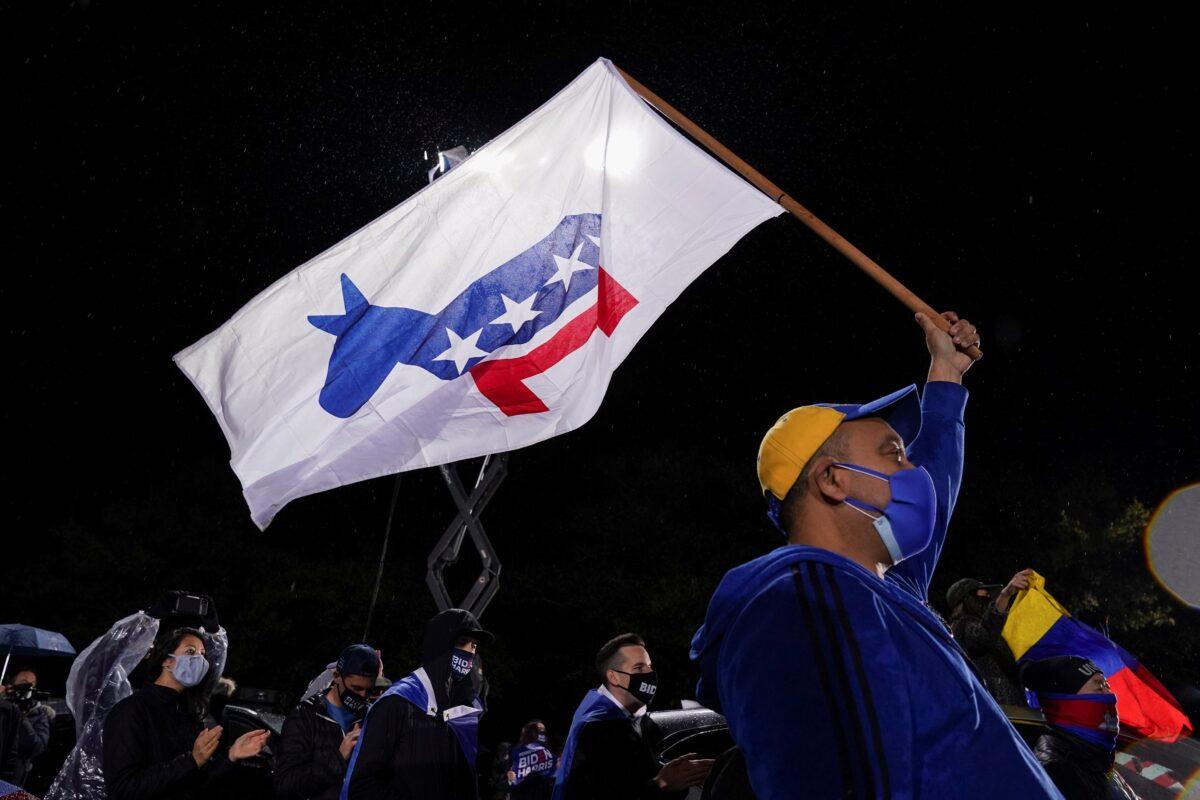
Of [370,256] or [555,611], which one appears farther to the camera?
[555,611]

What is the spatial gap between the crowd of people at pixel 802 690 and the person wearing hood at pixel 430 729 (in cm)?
1

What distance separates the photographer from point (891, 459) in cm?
252

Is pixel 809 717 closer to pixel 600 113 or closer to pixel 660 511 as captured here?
pixel 600 113

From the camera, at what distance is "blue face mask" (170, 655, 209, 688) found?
4992 millimetres

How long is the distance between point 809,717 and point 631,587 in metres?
20.3

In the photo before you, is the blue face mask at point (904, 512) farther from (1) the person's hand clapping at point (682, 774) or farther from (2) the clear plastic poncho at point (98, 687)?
(2) the clear plastic poncho at point (98, 687)

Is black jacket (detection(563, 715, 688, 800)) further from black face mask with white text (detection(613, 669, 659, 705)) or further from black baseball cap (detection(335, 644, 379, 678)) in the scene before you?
black baseball cap (detection(335, 644, 379, 678))

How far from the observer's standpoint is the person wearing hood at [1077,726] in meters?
4.46

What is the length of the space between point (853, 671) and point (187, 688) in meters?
4.39

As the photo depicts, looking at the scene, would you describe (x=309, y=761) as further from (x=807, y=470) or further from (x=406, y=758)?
(x=807, y=470)

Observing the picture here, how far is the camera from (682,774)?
436cm

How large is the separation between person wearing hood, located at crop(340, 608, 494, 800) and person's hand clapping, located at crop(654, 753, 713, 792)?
115 cm

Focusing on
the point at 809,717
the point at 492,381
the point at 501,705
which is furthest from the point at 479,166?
the point at 501,705

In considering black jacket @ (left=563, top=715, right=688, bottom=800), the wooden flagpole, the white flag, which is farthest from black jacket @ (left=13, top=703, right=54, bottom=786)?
the wooden flagpole
